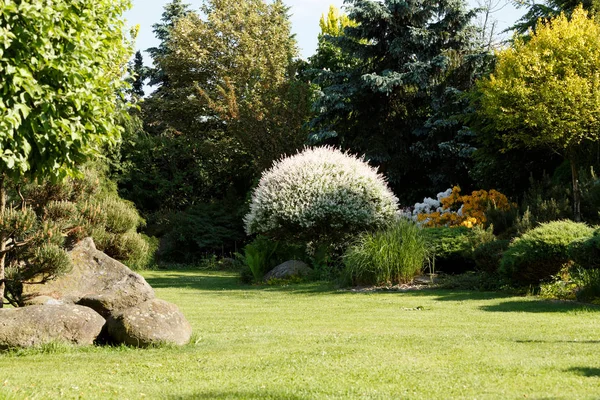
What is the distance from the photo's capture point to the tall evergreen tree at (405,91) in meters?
24.2

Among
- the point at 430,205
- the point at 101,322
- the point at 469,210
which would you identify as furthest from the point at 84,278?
the point at 430,205

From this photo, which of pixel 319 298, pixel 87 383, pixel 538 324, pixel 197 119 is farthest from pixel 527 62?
pixel 197 119

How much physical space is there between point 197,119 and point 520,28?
53.4 feet

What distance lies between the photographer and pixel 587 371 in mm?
6086

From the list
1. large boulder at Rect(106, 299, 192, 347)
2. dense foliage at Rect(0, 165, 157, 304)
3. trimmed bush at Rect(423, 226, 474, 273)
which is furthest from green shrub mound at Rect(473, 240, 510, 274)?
dense foliage at Rect(0, 165, 157, 304)

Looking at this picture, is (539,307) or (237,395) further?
(539,307)

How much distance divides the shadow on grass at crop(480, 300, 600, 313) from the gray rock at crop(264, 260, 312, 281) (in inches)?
245

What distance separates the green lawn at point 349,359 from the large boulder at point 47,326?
0.17 m

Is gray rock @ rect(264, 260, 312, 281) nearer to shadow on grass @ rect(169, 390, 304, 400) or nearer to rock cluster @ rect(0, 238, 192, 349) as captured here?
rock cluster @ rect(0, 238, 192, 349)

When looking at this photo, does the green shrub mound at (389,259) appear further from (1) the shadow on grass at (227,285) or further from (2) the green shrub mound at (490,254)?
(2) the green shrub mound at (490,254)

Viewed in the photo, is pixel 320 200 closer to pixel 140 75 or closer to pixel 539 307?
pixel 539 307

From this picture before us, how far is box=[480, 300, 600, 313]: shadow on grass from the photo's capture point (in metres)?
10.5

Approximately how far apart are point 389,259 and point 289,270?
3292mm

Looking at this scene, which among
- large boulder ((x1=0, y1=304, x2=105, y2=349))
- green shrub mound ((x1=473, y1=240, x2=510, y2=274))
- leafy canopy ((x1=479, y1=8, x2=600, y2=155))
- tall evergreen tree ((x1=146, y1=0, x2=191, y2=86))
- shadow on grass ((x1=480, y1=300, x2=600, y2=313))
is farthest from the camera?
tall evergreen tree ((x1=146, y1=0, x2=191, y2=86))
